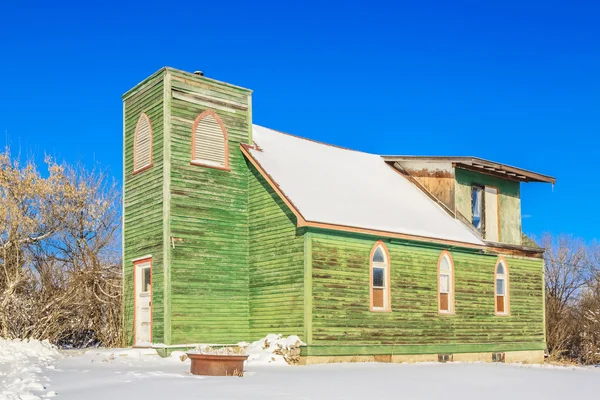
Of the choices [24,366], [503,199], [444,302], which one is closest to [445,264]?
[444,302]

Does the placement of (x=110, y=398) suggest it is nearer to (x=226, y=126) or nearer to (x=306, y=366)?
(x=306, y=366)

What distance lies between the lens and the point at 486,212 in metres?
26.8

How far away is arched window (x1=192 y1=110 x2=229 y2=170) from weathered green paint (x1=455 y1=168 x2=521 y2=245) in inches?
348

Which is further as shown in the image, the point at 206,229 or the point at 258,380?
the point at 206,229

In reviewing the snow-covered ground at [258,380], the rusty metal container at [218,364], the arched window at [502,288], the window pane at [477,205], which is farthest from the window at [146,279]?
the arched window at [502,288]

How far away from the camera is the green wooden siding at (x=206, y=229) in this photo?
20172 millimetres

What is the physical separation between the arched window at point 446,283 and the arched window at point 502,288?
2746 mm

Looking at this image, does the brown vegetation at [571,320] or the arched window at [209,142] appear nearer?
the arched window at [209,142]

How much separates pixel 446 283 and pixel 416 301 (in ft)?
5.67

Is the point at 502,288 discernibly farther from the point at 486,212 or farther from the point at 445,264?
the point at 445,264

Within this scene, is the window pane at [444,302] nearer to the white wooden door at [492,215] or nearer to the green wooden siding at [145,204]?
the white wooden door at [492,215]

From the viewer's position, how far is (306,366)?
60.2ft

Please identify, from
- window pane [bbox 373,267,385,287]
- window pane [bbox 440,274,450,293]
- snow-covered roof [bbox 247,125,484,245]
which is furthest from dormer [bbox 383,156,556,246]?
window pane [bbox 373,267,385,287]

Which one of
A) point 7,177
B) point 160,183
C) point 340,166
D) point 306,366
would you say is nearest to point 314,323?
point 306,366
